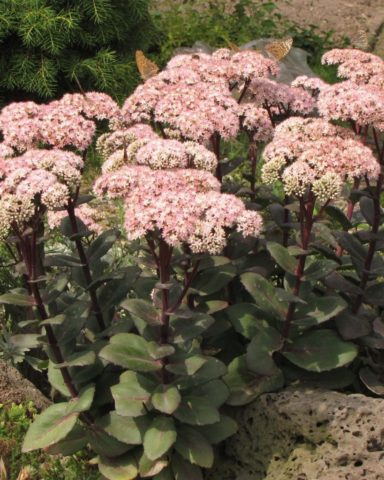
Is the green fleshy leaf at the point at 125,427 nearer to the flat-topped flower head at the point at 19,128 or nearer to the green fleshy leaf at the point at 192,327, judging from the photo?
the green fleshy leaf at the point at 192,327

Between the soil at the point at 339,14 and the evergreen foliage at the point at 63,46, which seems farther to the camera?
the soil at the point at 339,14

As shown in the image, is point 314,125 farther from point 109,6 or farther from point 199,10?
point 199,10

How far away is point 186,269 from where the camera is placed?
115 inches

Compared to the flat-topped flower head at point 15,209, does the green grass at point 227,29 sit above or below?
below

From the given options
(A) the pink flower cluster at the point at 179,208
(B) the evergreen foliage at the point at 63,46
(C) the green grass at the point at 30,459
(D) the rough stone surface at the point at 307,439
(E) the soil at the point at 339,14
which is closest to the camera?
(A) the pink flower cluster at the point at 179,208

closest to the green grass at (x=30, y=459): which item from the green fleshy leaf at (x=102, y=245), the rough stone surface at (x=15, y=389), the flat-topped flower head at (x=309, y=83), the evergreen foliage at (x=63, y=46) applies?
the rough stone surface at (x=15, y=389)

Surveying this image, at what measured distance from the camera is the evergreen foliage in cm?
669

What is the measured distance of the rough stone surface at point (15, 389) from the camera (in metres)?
3.59

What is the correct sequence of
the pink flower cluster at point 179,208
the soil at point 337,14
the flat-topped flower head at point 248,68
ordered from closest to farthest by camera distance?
1. the pink flower cluster at point 179,208
2. the flat-topped flower head at point 248,68
3. the soil at point 337,14

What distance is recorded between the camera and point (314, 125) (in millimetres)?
3088

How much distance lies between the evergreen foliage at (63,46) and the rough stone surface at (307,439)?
4.27 metres

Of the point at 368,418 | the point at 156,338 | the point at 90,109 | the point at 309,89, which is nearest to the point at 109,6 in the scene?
the point at 309,89

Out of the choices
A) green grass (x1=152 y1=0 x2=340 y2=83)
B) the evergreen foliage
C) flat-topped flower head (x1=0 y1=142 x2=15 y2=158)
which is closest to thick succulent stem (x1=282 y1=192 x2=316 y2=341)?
flat-topped flower head (x1=0 y1=142 x2=15 y2=158)

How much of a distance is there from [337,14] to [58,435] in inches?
382
